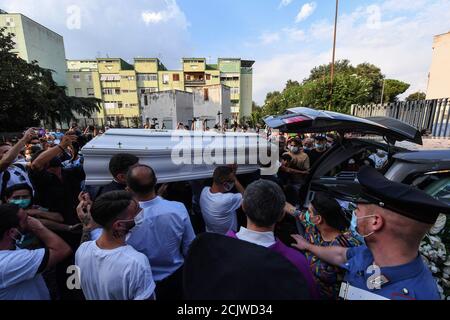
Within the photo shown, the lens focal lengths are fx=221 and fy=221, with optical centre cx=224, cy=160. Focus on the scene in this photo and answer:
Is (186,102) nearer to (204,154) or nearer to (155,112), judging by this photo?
(155,112)

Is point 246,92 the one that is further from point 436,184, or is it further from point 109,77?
point 436,184

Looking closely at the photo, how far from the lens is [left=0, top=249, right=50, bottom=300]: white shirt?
3.99 ft

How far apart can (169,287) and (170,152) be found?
1.34 meters

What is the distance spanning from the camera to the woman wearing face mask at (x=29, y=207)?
198 centimetres

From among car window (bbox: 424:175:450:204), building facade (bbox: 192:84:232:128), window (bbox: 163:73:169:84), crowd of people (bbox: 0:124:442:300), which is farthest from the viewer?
window (bbox: 163:73:169:84)

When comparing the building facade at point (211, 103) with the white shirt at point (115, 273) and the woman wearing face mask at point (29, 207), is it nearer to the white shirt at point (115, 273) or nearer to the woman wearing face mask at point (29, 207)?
the woman wearing face mask at point (29, 207)

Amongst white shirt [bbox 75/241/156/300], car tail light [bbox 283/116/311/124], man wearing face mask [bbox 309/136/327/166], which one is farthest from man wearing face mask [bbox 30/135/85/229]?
man wearing face mask [bbox 309/136/327/166]

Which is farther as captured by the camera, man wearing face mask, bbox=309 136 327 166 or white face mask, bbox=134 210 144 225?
man wearing face mask, bbox=309 136 327 166

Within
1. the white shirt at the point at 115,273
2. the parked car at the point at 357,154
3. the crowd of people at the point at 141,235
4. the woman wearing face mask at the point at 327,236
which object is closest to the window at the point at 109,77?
the crowd of people at the point at 141,235

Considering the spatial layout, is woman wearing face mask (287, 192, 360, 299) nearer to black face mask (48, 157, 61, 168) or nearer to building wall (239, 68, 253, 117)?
black face mask (48, 157, 61, 168)

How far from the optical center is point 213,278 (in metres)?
0.94

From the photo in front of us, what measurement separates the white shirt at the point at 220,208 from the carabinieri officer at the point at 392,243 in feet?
3.73

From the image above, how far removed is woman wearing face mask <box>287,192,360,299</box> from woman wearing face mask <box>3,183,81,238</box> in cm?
217
